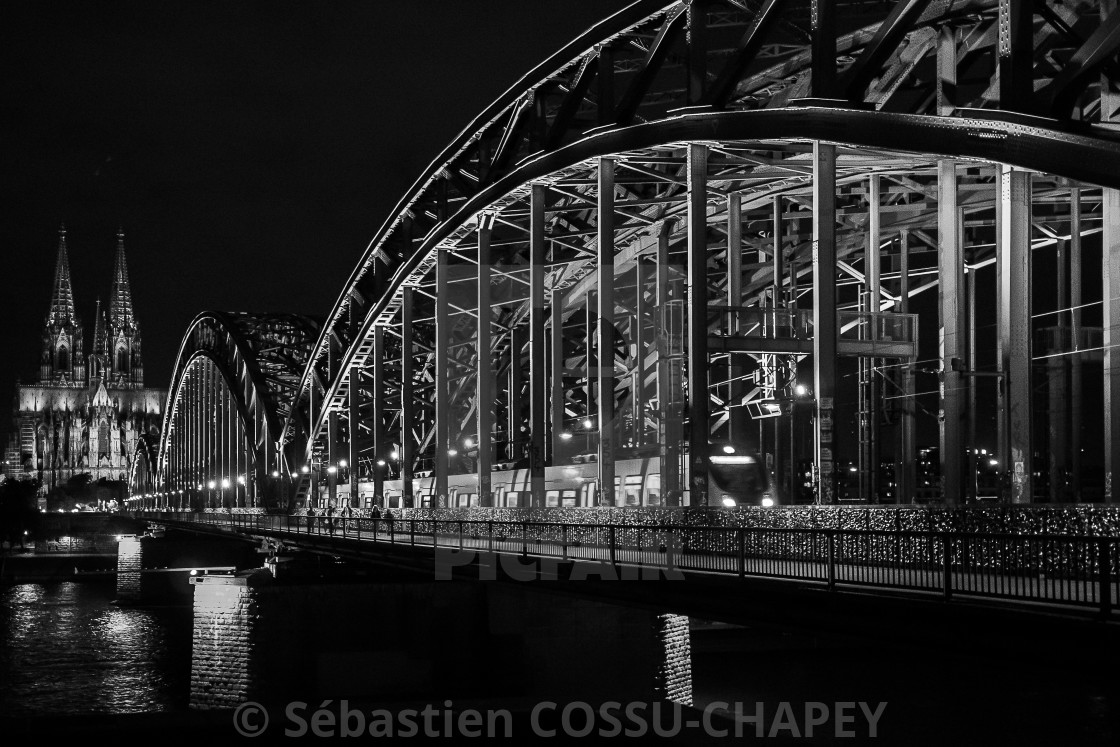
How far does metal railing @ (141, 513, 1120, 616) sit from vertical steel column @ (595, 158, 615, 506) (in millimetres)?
7994

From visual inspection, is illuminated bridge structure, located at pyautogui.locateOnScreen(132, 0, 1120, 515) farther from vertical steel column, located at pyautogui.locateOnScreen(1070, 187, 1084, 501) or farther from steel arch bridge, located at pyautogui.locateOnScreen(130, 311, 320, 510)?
steel arch bridge, located at pyautogui.locateOnScreen(130, 311, 320, 510)

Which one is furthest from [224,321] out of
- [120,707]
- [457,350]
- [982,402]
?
[982,402]

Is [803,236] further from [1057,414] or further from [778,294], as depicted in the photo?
[1057,414]

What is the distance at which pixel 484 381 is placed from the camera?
50594mm

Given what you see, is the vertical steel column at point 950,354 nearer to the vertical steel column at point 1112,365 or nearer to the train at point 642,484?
the vertical steel column at point 1112,365

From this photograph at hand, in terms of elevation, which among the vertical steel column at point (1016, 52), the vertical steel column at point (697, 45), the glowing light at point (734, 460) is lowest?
the glowing light at point (734, 460)

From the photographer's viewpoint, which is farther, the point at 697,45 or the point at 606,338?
the point at 606,338

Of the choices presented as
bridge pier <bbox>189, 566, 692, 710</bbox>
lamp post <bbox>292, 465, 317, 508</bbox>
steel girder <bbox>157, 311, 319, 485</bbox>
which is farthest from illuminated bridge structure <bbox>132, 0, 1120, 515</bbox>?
steel girder <bbox>157, 311, 319, 485</bbox>

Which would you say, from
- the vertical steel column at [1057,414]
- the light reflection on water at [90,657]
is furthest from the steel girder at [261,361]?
the vertical steel column at [1057,414]

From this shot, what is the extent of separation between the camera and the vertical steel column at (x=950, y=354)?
2995cm

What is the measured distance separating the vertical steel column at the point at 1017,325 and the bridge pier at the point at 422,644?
324 inches

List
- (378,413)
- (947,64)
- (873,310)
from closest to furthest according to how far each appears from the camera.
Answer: (947,64)
(873,310)
(378,413)

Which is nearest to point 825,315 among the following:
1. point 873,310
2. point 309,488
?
point 873,310

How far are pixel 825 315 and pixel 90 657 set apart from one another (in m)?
44.1
